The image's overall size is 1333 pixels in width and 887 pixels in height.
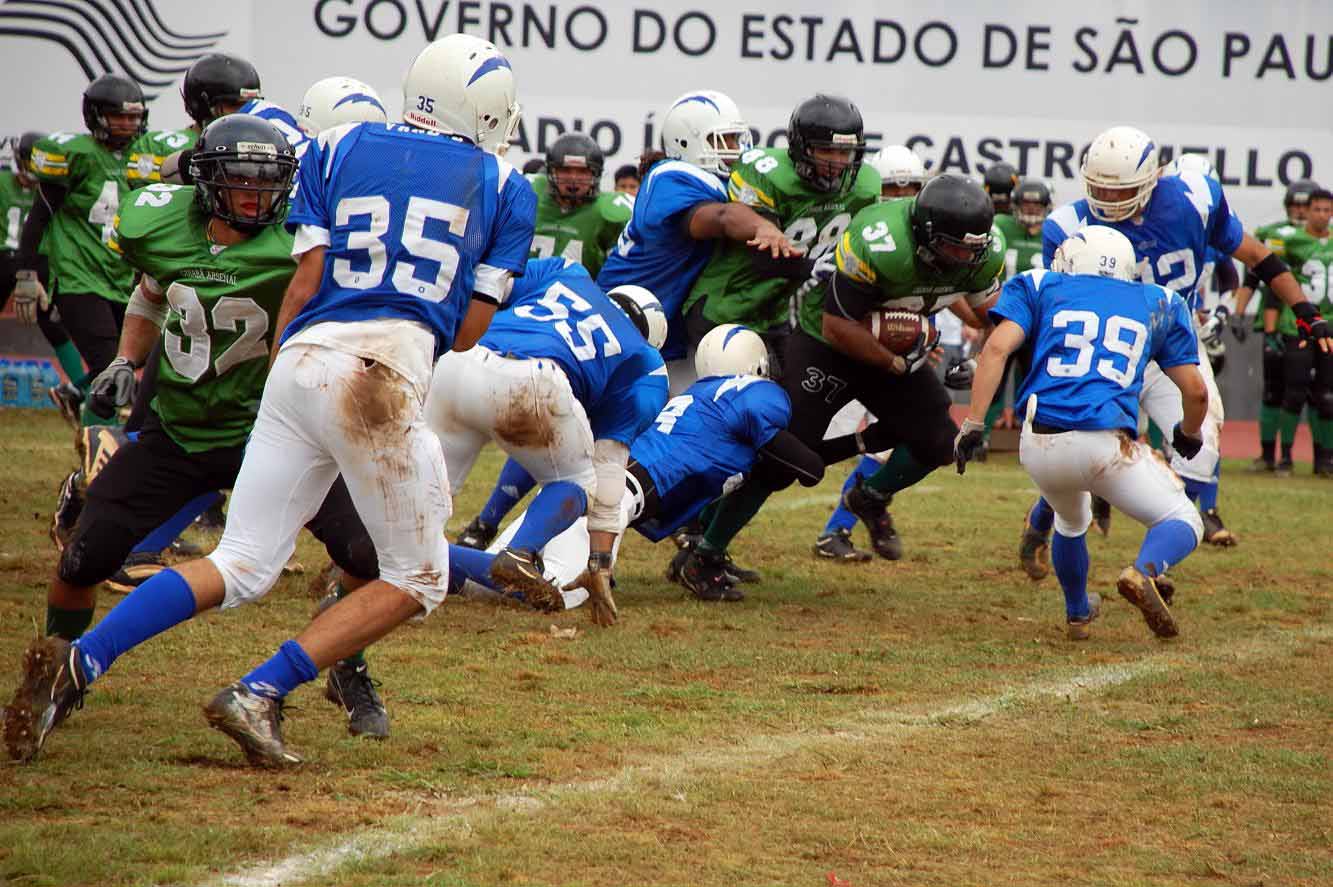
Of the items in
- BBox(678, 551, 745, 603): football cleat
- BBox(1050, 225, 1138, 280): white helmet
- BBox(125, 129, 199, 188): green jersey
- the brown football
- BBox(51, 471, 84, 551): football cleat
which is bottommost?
BBox(678, 551, 745, 603): football cleat

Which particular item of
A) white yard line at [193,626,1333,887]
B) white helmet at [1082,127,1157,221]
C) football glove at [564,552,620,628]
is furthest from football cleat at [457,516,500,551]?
white helmet at [1082,127,1157,221]

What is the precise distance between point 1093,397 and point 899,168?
3.93 metres

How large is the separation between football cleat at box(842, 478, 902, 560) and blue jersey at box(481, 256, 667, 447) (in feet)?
5.65

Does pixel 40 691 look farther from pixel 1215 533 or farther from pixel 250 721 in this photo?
pixel 1215 533

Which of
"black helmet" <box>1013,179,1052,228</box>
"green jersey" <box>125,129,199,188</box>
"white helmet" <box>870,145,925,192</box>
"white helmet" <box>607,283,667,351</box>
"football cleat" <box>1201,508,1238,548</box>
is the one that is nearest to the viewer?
"white helmet" <box>607,283,667,351</box>

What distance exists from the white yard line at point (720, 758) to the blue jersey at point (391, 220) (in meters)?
1.14

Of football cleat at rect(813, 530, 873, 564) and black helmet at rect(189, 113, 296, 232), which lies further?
football cleat at rect(813, 530, 873, 564)

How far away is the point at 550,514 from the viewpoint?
5918mm

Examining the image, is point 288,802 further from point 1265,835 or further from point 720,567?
point 720,567

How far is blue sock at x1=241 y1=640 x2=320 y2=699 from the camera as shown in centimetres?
396

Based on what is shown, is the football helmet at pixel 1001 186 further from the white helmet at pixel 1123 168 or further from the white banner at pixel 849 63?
the white helmet at pixel 1123 168

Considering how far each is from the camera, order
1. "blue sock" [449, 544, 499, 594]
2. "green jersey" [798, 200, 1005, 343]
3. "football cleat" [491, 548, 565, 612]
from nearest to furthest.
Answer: "football cleat" [491, 548, 565, 612] < "blue sock" [449, 544, 499, 594] < "green jersey" [798, 200, 1005, 343]

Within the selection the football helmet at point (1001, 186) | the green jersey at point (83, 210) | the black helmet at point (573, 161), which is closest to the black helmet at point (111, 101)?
the green jersey at point (83, 210)

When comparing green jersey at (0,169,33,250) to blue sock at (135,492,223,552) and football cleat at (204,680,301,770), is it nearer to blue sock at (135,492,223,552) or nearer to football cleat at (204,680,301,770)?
blue sock at (135,492,223,552)
